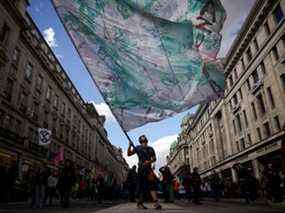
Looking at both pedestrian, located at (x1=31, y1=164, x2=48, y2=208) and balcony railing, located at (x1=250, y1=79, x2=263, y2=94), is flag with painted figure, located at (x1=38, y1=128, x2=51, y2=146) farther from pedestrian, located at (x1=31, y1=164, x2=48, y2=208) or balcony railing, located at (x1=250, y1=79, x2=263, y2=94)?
balcony railing, located at (x1=250, y1=79, x2=263, y2=94)

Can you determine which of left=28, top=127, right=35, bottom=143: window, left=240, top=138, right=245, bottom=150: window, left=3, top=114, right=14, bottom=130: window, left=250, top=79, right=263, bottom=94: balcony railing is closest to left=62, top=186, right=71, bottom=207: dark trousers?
left=3, top=114, right=14, bottom=130: window

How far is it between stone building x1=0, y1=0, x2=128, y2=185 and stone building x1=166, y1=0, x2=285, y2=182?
83.2ft

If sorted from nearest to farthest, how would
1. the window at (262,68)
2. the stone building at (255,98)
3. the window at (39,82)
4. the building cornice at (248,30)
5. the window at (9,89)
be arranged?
1. the window at (9,89)
2. the stone building at (255,98)
3. the building cornice at (248,30)
4. the window at (262,68)
5. the window at (39,82)

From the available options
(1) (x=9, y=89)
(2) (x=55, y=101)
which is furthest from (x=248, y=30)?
(1) (x=9, y=89)

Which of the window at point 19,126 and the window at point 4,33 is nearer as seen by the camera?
the window at point 4,33

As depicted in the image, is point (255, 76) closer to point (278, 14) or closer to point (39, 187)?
point (278, 14)

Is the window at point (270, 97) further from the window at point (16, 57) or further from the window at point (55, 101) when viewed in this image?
the window at point (55, 101)

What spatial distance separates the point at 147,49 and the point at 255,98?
98.1 ft

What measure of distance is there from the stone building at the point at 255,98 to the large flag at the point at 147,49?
21.5 m

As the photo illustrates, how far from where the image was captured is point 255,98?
1326 inches

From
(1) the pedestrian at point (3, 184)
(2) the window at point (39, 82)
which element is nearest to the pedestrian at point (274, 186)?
(1) the pedestrian at point (3, 184)

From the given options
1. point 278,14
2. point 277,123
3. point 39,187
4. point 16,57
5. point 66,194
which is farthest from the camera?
point 277,123

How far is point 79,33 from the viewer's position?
6.77 meters

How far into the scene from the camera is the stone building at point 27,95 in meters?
24.9
